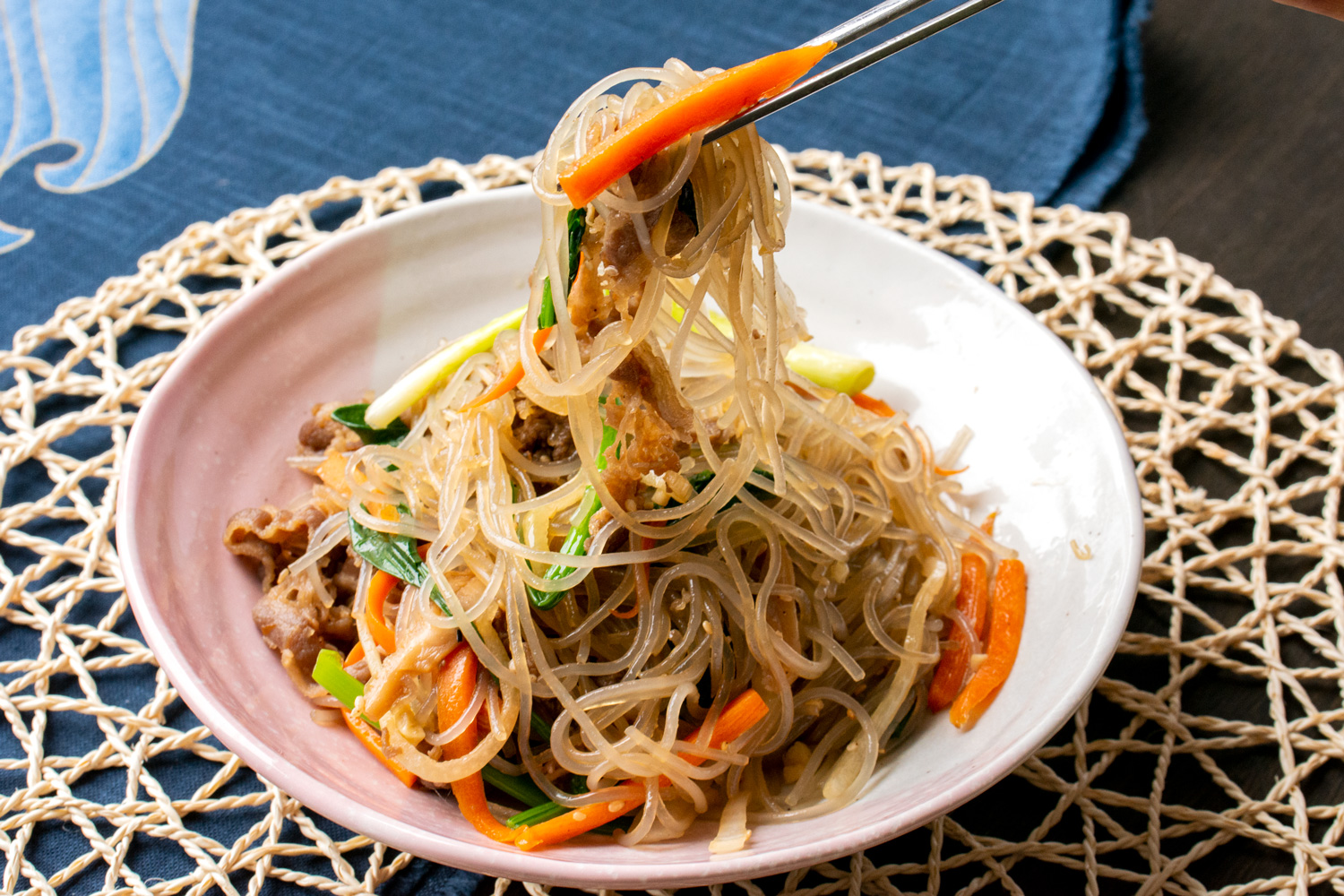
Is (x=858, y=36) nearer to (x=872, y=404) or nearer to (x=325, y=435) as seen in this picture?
(x=872, y=404)

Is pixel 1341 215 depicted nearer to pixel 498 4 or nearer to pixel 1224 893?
pixel 1224 893

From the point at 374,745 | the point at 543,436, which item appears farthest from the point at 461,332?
the point at 374,745

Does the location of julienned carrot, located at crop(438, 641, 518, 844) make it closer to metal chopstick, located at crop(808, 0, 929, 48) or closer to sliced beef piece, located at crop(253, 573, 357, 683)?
sliced beef piece, located at crop(253, 573, 357, 683)

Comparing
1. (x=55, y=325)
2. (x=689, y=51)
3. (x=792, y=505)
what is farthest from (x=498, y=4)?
(x=792, y=505)

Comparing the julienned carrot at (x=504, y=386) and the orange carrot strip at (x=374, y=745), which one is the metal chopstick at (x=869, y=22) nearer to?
the julienned carrot at (x=504, y=386)

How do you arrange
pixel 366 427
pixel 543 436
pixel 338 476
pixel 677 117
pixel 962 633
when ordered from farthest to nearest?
pixel 366 427 → pixel 338 476 → pixel 962 633 → pixel 543 436 → pixel 677 117

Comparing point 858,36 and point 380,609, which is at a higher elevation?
point 858,36

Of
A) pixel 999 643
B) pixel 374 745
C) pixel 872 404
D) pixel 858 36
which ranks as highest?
pixel 858 36

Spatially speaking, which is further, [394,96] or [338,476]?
[394,96]
